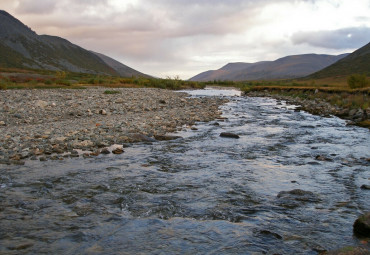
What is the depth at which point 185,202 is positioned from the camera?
19.9 feet

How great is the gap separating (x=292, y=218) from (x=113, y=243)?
9.99 feet

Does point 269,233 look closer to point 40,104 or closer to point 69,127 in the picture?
point 69,127

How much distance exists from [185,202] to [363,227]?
9.90ft

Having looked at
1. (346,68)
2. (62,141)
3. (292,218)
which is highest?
(346,68)

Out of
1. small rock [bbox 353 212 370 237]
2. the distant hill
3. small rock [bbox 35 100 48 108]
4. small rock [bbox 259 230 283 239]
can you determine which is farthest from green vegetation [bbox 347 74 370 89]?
the distant hill

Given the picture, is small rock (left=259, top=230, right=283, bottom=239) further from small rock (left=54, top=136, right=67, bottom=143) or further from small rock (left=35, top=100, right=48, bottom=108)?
small rock (left=35, top=100, right=48, bottom=108)

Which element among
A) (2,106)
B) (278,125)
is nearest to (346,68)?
(278,125)

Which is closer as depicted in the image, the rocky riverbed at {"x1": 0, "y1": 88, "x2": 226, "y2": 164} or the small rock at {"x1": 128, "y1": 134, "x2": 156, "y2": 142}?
the rocky riverbed at {"x1": 0, "y1": 88, "x2": 226, "y2": 164}

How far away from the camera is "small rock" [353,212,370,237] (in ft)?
15.2

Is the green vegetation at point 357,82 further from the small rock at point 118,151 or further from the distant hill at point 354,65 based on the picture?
the distant hill at point 354,65

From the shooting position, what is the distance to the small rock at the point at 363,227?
15.2ft

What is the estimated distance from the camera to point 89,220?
16.9 feet

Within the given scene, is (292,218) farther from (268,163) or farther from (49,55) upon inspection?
(49,55)

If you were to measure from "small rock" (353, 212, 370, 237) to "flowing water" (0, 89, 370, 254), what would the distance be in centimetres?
15
